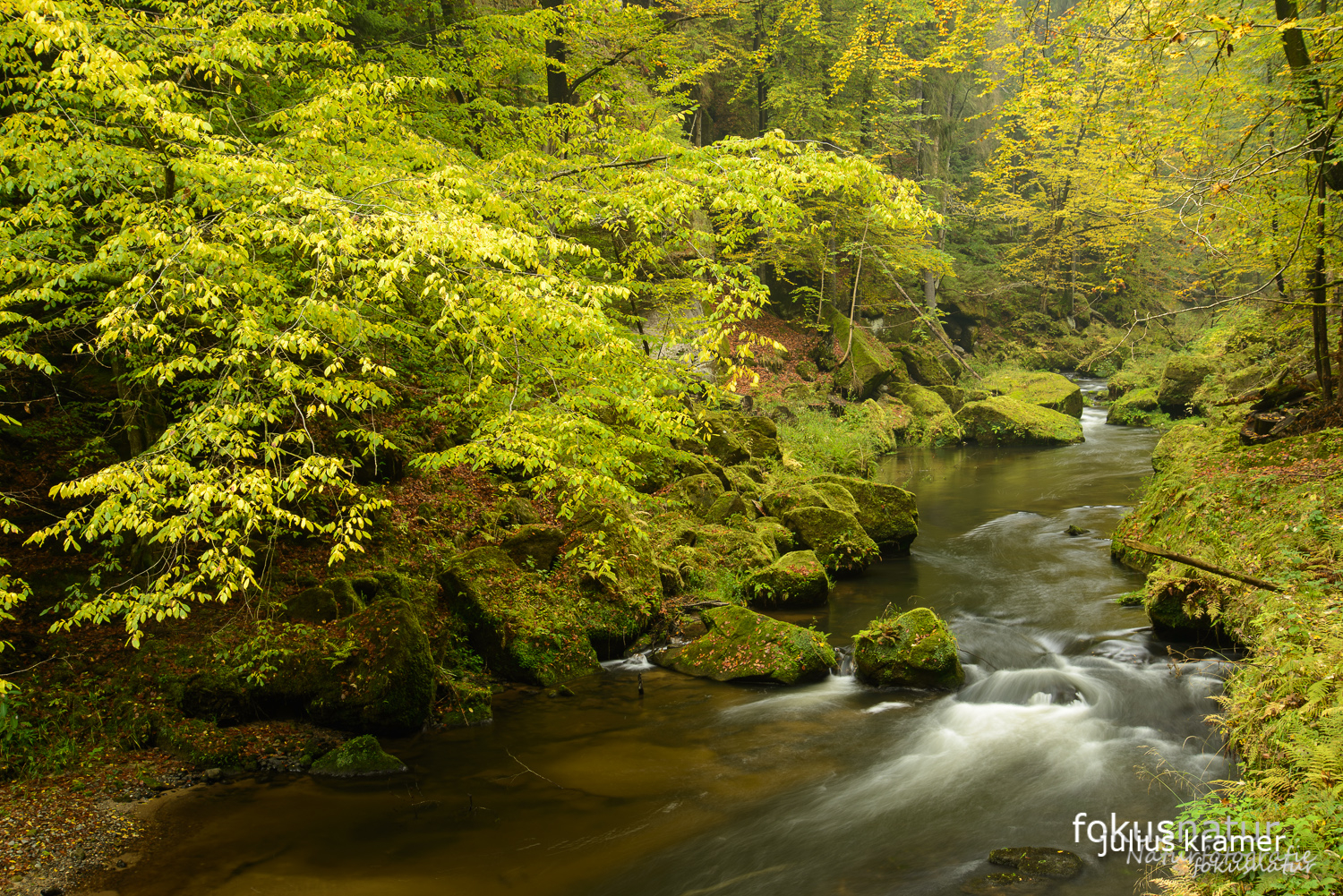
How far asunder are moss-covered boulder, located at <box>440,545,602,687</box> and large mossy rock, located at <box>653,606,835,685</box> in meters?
1.23

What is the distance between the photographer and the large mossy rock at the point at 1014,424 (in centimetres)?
2261

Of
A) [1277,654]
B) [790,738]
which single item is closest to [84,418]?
[790,738]

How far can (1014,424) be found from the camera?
76.0 feet

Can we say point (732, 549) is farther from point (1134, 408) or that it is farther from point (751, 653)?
point (1134, 408)

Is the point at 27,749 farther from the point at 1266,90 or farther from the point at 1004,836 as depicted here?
the point at 1266,90

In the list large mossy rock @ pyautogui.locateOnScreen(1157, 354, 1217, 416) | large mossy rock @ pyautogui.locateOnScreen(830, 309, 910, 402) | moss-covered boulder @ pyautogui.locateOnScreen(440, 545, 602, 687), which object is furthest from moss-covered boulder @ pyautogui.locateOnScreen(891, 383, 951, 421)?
moss-covered boulder @ pyautogui.locateOnScreen(440, 545, 602, 687)

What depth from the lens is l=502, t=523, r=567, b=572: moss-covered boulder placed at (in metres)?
9.49

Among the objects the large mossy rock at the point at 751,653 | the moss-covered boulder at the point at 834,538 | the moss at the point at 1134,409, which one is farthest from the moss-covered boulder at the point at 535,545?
the moss at the point at 1134,409

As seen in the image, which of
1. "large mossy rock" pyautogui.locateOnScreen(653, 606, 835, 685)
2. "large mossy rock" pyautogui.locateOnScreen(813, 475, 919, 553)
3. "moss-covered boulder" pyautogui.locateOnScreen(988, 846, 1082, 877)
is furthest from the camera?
"large mossy rock" pyautogui.locateOnScreen(813, 475, 919, 553)

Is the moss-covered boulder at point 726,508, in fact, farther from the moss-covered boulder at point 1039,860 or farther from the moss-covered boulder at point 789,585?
the moss-covered boulder at point 1039,860

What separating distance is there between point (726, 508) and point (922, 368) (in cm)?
1717

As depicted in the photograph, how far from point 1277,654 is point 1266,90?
6.22 m

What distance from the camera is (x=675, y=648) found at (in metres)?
9.21

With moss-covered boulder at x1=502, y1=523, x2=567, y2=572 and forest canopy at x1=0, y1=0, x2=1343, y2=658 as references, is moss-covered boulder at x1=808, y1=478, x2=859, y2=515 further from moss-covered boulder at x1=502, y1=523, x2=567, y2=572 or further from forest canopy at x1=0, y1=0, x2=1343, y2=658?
moss-covered boulder at x1=502, y1=523, x2=567, y2=572
